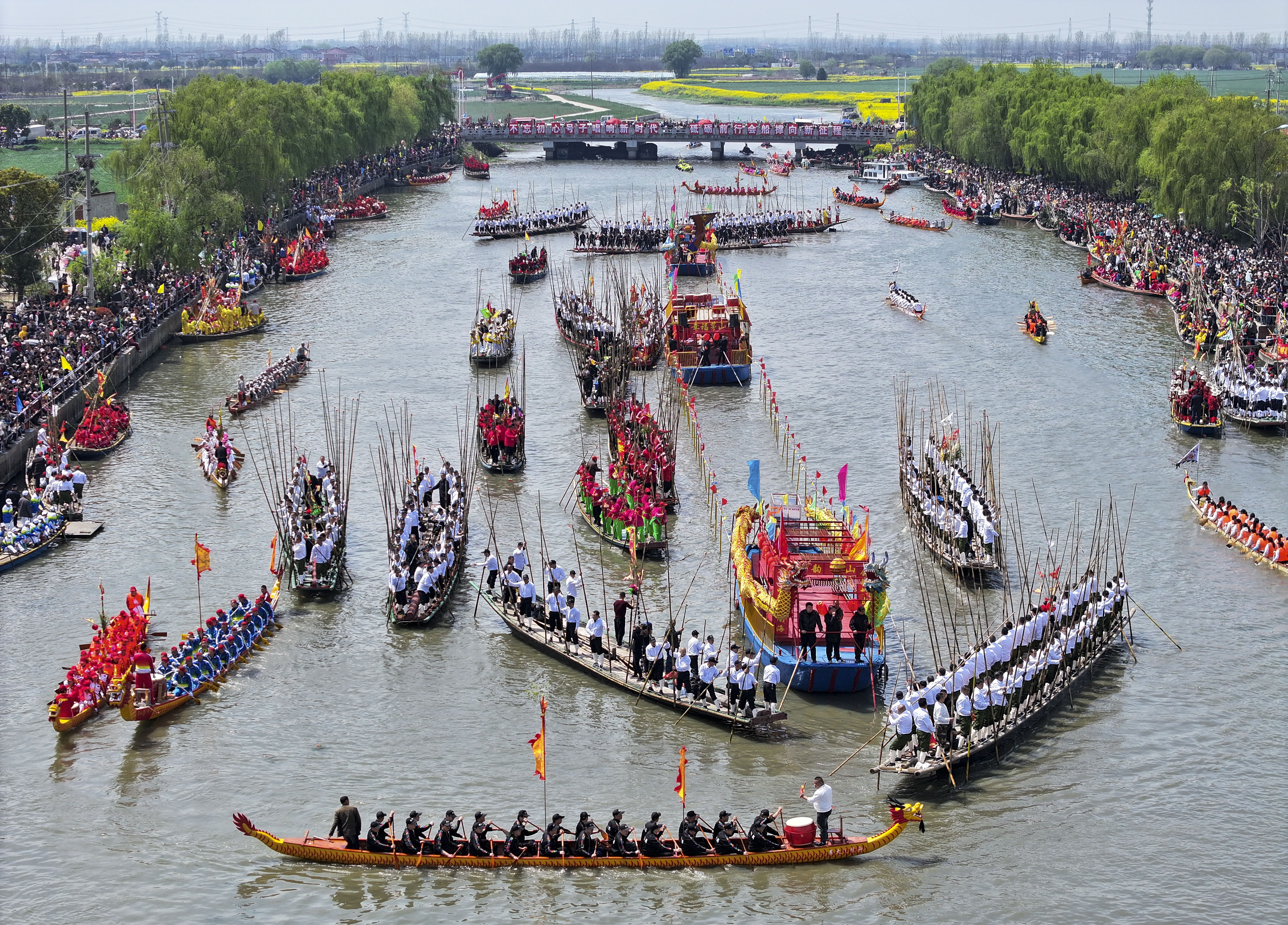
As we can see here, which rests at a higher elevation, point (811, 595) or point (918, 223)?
point (918, 223)

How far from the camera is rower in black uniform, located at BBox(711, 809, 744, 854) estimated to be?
2617cm

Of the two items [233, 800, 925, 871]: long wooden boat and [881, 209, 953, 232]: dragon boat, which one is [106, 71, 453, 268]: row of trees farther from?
[233, 800, 925, 871]: long wooden boat

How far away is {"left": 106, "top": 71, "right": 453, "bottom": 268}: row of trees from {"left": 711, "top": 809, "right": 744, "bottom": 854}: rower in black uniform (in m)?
52.3

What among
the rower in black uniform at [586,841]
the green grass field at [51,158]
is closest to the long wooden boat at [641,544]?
the rower in black uniform at [586,841]

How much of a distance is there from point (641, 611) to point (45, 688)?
12.9 m

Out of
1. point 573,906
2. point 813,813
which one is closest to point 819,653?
point 813,813

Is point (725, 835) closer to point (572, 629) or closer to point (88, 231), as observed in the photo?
point (572, 629)

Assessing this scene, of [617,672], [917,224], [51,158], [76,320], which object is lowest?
[617,672]

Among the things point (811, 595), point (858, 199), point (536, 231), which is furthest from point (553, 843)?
point (858, 199)

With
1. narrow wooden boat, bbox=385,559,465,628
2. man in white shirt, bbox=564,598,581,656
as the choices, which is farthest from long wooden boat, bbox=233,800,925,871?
narrow wooden boat, bbox=385,559,465,628

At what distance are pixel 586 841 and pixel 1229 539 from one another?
2279 centimetres

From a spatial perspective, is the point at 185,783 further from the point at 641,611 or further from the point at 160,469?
the point at 160,469

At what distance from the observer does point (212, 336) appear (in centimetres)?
6762

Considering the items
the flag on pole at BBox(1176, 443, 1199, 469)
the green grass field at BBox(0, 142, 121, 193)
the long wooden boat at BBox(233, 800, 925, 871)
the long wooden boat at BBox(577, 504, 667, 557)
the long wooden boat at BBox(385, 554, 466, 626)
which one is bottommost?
the long wooden boat at BBox(233, 800, 925, 871)
